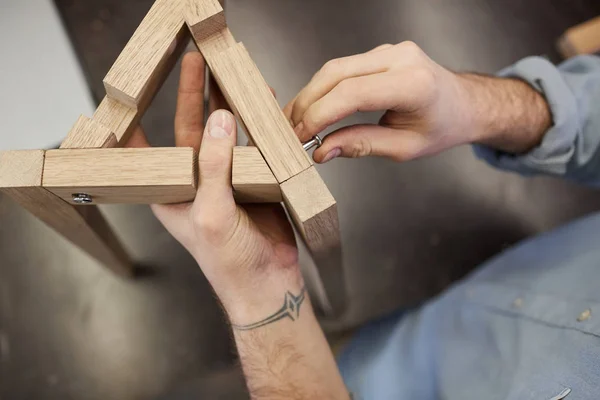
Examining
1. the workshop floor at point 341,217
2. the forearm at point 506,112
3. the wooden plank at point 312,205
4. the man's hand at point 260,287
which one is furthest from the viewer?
the workshop floor at point 341,217

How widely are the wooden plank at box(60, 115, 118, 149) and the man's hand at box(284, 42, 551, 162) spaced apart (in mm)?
256

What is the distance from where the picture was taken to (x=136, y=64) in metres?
0.62

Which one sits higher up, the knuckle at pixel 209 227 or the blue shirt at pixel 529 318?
the knuckle at pixel 209 227

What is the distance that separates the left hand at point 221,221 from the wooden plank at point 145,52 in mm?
103

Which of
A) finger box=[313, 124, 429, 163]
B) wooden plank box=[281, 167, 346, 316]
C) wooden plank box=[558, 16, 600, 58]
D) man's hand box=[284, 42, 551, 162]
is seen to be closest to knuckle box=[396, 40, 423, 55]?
man's hand box=[284, 42, 551, 162]

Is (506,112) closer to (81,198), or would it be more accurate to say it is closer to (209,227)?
(209,227)

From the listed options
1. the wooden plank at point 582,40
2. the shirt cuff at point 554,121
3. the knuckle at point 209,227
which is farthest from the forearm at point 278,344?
the wooden plank at point 582,40

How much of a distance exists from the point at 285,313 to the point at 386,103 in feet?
1.14

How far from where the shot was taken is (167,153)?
59 centimetres

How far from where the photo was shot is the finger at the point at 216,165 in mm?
579

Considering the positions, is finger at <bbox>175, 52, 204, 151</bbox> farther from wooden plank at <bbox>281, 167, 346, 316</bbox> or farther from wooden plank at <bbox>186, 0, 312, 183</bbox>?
wooden plank at <bbox>281, 167, 346, 316</bbox>

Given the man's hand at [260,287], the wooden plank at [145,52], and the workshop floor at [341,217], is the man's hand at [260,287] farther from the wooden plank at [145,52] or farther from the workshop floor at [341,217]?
the workshop floor at [341,217]

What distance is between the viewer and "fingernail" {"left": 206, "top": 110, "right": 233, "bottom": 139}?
60 centimetres

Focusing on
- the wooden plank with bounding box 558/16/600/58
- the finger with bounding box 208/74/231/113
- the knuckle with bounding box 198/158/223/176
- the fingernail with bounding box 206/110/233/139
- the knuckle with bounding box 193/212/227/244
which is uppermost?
the wooden plank with bounding box 558/16/600/58
